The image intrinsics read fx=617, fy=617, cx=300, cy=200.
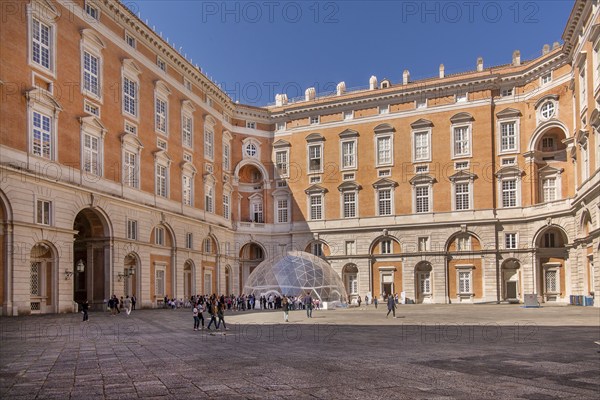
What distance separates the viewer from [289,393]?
11117 millimetres

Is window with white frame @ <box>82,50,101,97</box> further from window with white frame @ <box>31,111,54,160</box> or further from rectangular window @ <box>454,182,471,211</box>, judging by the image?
rectangular window @ <box>454,182,471,211</box>

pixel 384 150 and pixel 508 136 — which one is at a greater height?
pixel 508 136

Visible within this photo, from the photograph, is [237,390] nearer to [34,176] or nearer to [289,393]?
[289,393]

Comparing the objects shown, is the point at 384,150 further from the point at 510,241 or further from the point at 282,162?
the point at 510,241

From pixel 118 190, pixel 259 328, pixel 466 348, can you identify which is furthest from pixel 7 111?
pixel 466 348

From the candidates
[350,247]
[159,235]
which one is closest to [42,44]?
[159,235]

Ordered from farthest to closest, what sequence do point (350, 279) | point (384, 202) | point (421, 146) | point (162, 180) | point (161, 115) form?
point (350, 279) < point (384, 202) < point (421, 146) < point (161, 115) < point (162, 180)

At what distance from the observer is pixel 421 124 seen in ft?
198

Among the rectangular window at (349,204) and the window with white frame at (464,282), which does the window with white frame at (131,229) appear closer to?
the rectangular window at (349,204)

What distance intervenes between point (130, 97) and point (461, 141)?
1232 inches

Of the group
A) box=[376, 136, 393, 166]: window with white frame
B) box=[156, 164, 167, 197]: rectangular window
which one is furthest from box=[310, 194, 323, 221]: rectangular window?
box=[156, 164, 167, 197]: rectangular window

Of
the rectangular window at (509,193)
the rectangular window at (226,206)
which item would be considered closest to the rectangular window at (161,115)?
the rectangular window at (226,206)

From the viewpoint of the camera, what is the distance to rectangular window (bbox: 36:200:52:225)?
34.1 meters

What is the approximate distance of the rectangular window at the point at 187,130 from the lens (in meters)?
53.2
